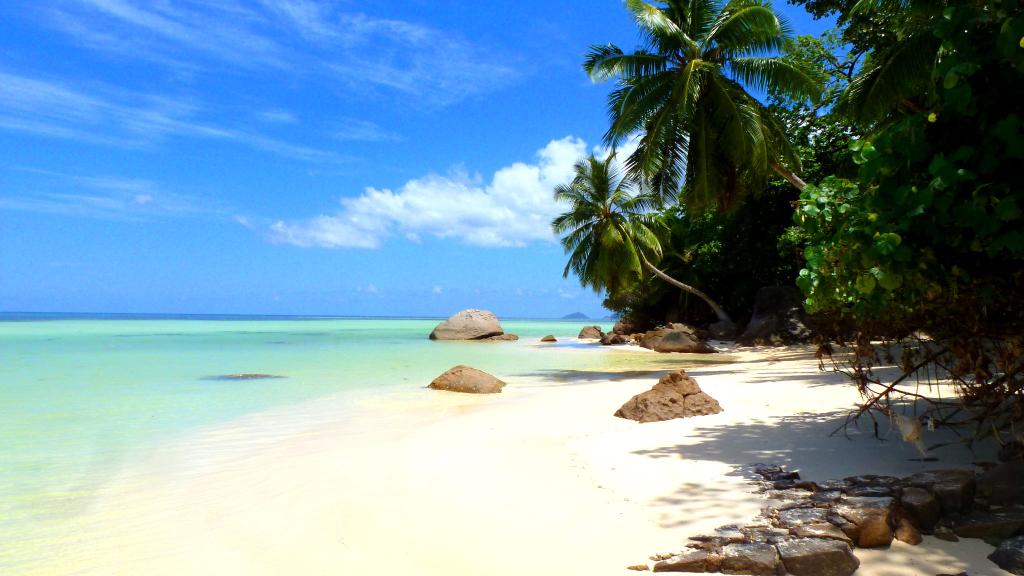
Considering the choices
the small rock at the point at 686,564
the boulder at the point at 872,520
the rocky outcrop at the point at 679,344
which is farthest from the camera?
the rocky outcrop at the point at 679,344

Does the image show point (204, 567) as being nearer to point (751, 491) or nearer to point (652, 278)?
point (751, 491)

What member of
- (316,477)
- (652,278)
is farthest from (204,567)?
(652,278)

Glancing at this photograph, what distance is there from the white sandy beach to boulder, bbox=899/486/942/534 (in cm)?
14

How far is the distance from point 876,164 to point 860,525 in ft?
6.63

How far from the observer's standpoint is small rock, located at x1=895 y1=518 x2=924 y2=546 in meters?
3.42

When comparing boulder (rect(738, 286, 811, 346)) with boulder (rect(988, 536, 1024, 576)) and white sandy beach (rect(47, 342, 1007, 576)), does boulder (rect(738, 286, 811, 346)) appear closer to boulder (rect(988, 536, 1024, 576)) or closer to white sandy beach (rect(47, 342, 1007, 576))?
white sandy beach (rect(47, 342, 1007, 576))

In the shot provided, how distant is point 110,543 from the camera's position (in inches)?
165

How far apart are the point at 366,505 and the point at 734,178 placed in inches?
560

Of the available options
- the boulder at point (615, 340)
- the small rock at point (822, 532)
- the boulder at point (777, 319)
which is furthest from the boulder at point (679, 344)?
the small rock at point (822, 532)

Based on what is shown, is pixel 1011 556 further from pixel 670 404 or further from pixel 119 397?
pixel 119 397

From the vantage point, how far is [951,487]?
3.70 metres

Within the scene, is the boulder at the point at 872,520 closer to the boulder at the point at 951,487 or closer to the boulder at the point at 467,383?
the boulder at the point at 951,487

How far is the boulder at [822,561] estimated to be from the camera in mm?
3123

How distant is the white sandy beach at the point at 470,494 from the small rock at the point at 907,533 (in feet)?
0.18
